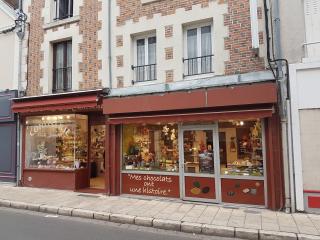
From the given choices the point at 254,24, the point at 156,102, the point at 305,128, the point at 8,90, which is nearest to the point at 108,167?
the point at 156,102

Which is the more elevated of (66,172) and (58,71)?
(58,71)

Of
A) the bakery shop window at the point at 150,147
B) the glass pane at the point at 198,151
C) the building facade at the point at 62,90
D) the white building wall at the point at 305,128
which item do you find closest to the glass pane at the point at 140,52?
the building facade at the point at 62,90

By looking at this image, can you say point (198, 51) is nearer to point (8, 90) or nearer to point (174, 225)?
point (174, 225)

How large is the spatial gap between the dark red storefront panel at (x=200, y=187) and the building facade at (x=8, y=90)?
659 cm

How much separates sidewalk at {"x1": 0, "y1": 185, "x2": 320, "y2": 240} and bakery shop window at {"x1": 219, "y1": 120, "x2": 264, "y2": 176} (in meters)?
0.97

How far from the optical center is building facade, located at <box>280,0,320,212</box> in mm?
7223

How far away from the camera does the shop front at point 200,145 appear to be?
7.68 meters

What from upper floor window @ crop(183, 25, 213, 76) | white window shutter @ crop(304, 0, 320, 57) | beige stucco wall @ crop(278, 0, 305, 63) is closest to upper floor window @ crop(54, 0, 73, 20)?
upper floor window @ crop(183, 25, 213, 76)

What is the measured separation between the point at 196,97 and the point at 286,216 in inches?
135

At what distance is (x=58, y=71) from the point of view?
11391 millimetres

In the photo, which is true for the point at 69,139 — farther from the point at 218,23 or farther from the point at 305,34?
the point at 305,34

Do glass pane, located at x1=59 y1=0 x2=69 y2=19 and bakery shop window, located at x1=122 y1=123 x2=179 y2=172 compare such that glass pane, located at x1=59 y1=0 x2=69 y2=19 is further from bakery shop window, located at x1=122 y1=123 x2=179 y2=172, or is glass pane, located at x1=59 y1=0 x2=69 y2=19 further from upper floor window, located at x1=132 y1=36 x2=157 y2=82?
bakery shop window, located at x1=122 y1=123 x2=179 y2=172

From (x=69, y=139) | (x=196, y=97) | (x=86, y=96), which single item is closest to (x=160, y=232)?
(x=196, y=97)

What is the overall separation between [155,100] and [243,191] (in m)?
3.24
